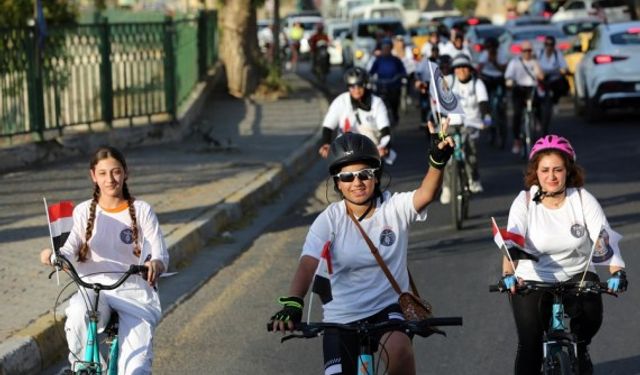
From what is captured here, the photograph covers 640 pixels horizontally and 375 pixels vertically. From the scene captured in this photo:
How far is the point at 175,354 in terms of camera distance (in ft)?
28.4

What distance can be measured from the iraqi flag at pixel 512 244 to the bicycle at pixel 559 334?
13cm

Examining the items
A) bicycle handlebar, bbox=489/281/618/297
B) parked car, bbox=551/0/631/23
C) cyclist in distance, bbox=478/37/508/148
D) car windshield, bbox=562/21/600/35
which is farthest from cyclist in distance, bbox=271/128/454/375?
parked car, bbox=551/0/631/23

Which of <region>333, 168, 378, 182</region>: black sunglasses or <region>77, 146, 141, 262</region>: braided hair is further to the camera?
<region>77, 146, 141, 262</region>: braided hair

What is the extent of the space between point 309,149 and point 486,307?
10.4 meters

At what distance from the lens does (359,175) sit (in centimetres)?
583

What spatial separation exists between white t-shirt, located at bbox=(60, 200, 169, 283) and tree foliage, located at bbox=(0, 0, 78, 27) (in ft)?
51.6

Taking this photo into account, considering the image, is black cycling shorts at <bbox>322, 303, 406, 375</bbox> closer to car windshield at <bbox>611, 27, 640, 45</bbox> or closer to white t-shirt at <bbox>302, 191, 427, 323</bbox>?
white t-shirt at <bbox>302, 191, 427, 323</bbox>

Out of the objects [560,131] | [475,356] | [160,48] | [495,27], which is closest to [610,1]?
[495,27]

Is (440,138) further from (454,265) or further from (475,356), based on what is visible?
(454,265)

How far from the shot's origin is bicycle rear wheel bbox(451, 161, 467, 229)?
13242mm

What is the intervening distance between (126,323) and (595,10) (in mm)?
40008

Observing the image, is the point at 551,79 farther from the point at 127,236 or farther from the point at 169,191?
the point at 127,236

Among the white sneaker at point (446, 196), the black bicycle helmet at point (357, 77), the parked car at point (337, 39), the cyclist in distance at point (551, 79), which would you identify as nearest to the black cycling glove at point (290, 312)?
Result: the black bicycle helmet at point (357, 77)

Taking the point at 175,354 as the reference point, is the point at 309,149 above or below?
below
